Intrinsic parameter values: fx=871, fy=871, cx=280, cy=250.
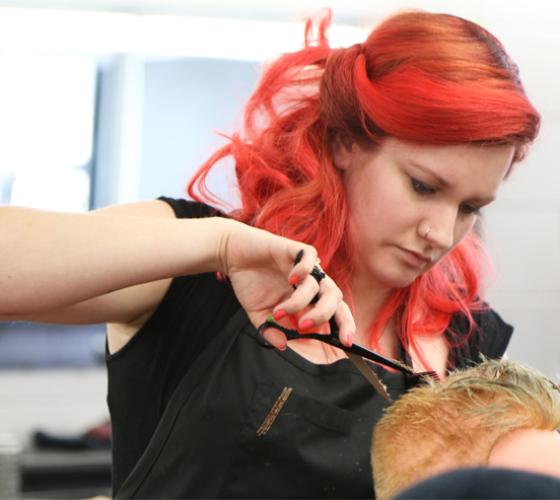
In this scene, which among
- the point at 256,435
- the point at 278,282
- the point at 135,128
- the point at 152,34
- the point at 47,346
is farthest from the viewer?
the point at 135,128

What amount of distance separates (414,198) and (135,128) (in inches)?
131

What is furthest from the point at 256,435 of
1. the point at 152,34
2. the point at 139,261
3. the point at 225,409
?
the point at 152,34

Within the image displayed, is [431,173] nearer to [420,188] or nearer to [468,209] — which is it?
[420,188]

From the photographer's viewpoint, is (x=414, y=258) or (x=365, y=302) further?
(x=365, y=302)

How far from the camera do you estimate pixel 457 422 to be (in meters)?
0.99

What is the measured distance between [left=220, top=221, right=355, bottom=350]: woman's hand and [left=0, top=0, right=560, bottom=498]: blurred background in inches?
105

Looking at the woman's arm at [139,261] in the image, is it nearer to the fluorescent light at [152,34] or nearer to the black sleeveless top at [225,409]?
the black sleeveless top at [225,409]

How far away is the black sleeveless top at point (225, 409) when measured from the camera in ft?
5.12

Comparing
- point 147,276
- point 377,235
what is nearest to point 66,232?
point 147,276

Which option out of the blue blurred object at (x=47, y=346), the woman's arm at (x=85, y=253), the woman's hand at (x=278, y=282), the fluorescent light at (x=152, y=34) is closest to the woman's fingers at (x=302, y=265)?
the woman's hand at (x=278, y=282)

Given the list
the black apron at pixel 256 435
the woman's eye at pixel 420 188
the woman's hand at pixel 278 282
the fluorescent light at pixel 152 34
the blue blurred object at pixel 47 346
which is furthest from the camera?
the blue blurred object at pixel 47 346

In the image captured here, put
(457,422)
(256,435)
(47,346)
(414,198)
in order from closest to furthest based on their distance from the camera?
(457,422) → (256,435) → (414,198) → (47,346)

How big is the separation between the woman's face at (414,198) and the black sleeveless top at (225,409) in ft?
0.77

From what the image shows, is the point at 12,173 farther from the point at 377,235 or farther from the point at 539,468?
the point at 539,468
